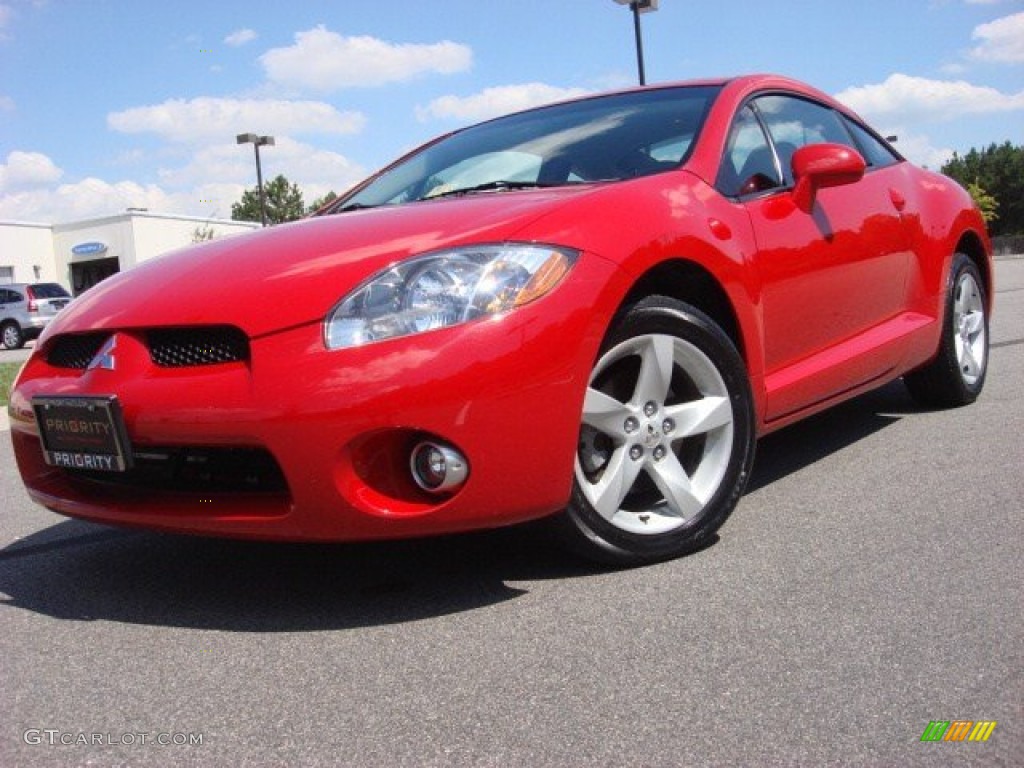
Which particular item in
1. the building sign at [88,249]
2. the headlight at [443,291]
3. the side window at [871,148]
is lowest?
the headlight at [443,291]

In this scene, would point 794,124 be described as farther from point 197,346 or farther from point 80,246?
point 80,246

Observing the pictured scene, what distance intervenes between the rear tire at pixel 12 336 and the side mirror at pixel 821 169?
23.2m

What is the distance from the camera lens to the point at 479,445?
2.45 meters

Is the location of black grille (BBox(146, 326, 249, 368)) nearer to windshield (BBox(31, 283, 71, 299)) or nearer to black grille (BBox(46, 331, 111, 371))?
black grille (BBox(46, 331, 111, 371))

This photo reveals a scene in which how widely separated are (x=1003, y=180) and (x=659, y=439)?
9408 cm

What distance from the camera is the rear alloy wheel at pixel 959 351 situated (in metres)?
4.80

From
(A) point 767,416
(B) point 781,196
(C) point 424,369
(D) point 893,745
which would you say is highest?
(B) point 781,196

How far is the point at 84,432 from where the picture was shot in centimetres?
267

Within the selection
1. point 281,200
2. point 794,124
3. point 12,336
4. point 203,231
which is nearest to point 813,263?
point 794,124

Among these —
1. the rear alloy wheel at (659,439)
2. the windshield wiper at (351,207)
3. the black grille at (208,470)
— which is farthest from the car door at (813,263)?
the black grille at (208,470)

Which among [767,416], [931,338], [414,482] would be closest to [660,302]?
[767,416]

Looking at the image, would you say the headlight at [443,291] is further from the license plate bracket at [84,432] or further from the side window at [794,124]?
the side window at [794,124]

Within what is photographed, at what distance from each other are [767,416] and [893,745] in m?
1.60

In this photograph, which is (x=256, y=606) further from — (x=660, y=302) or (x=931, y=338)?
(x=931, y=338)
